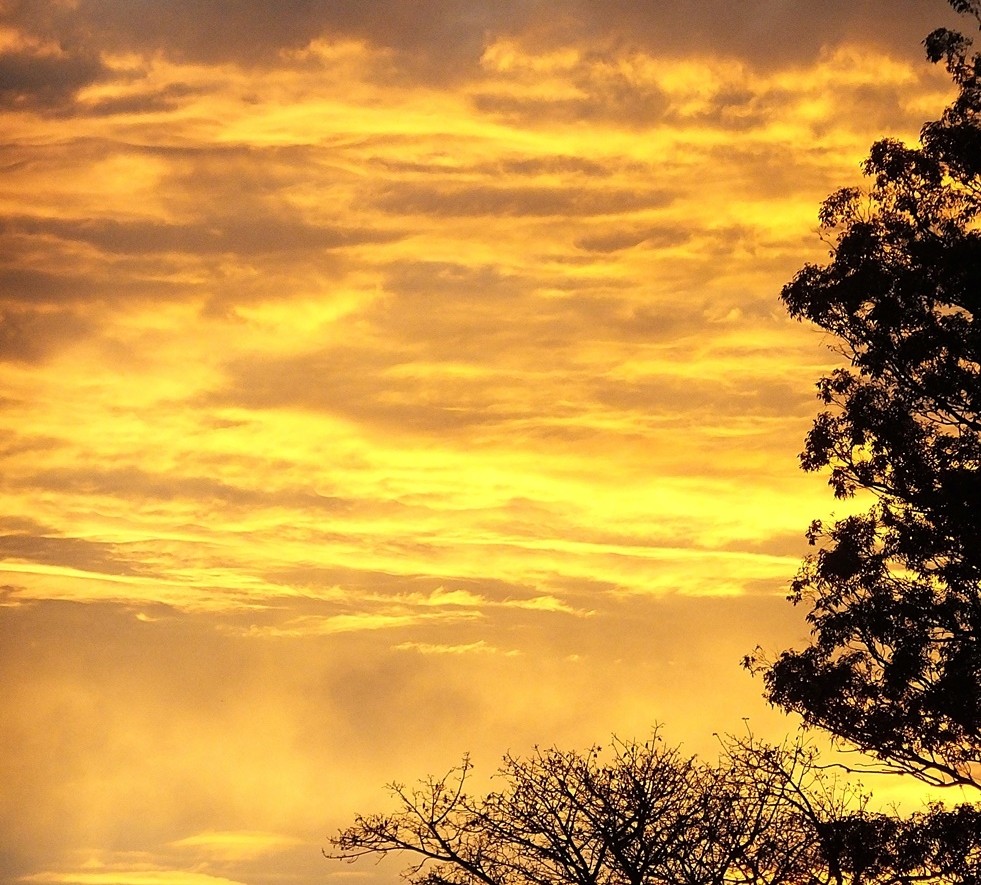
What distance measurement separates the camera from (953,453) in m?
24.8

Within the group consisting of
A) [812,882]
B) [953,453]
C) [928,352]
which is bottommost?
[812,882]

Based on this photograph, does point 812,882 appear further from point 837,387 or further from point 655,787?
point 837,387

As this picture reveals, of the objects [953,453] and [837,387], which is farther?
[837,387]

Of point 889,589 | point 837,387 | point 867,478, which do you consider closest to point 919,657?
point 889,589

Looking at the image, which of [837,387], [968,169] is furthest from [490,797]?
[968,169]

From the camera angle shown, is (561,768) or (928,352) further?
(561,768)

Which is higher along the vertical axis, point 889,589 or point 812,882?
point 889,589

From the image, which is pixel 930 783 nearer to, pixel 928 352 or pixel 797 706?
pixel 797 706

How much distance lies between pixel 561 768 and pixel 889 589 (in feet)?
24.2

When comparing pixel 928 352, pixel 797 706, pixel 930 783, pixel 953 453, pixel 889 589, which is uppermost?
pixel 928 352

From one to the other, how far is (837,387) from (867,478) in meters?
1.84

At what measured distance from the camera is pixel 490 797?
27516 millimetres

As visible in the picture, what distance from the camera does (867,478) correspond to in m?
26.4

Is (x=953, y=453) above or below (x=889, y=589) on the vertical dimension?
above
